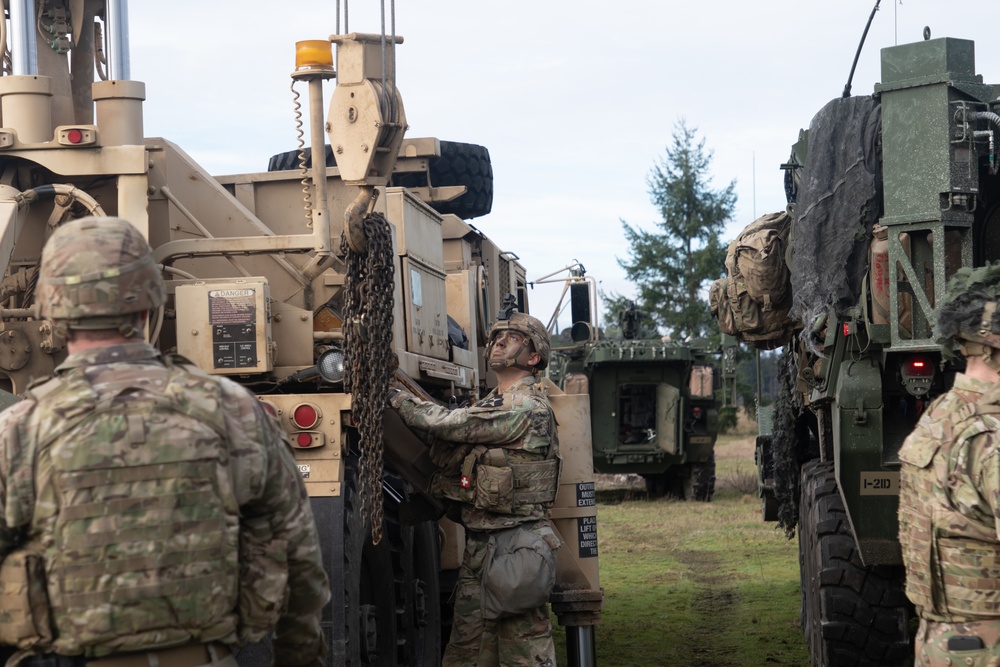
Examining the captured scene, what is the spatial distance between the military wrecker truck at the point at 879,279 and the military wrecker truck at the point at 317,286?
4.16 feet

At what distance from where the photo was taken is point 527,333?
6.64 meters

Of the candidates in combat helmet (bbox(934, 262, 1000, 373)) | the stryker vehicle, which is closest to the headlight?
combat helmet (bbox(934, 262, 1000, 373))

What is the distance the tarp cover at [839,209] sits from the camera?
7.20 m

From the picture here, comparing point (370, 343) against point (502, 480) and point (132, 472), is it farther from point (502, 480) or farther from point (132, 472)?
point (132, 472)

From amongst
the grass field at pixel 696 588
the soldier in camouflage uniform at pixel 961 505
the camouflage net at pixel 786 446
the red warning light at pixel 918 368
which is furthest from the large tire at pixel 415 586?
the soldier in camouflage uniform at pixel 961 505

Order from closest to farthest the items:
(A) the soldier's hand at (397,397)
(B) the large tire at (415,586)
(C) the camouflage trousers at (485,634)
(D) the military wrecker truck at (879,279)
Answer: (A) the soldier's hand at (397,397)
(C) the camouflage trousers at (485,634)
(D) the military wrecker truck at (879,279)
(B) the large tire at (415,586)

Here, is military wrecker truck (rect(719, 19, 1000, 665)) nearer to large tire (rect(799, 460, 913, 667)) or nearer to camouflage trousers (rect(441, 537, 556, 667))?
large tire (rect(799, 460, 913, 667))

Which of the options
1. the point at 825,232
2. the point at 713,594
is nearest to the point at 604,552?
the point at 713,594

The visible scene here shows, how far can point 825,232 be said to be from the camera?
7.29m

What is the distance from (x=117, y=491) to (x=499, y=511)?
3056mm

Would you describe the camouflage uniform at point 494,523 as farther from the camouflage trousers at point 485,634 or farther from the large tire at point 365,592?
the large tire at point 365,592

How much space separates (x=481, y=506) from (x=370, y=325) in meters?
0.95

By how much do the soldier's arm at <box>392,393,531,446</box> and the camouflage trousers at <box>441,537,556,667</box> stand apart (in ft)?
1.55

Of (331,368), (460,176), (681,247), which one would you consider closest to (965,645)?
(331,368)
